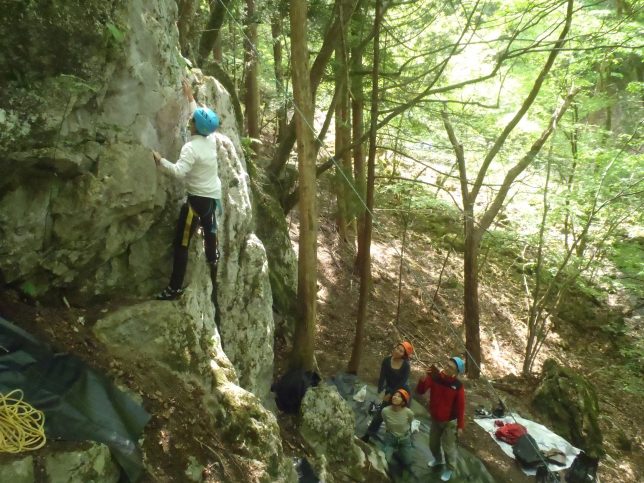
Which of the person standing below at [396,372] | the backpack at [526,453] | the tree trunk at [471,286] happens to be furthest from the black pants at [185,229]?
the tree trunk at [471,286]

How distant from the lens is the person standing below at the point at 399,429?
5.94 metres

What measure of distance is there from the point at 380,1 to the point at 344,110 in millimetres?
4149

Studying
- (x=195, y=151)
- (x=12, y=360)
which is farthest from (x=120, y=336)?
(x=195, y=151)

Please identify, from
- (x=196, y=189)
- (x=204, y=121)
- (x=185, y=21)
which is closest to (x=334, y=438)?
(x=196, y=189)

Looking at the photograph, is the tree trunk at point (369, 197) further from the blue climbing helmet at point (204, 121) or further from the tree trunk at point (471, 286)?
the blue climbing helmet at point (204, 121)

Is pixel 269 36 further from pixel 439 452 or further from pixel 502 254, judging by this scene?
pixel 439 452

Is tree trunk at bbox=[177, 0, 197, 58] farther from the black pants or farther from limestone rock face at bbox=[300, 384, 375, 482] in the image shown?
limestone rock face at bbox=[300, 384, 375, 482]

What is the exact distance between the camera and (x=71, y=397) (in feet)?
10.1

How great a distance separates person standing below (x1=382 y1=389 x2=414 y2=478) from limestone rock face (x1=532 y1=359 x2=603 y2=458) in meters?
4.36

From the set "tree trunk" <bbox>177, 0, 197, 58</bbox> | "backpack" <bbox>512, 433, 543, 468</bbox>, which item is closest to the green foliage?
"tree trunk" <bbox>177, 0, 197, 58</bbox>

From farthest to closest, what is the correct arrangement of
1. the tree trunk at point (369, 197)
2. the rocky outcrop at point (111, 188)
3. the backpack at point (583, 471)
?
the tree trunk at point (369, 197) → the backpack at point (583, 471) → the rocky outcrop at point (111, 188)

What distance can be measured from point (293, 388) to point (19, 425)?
4188 millimetres

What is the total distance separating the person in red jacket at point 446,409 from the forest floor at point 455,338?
4.73 ft

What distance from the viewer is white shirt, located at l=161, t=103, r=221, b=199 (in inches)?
167
